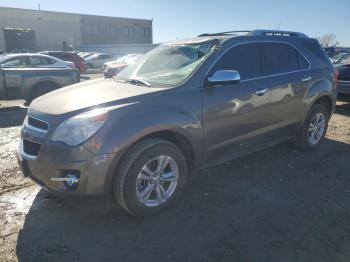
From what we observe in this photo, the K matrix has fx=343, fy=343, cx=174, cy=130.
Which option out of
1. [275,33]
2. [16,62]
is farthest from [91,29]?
[275,33]

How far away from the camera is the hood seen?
3330mm

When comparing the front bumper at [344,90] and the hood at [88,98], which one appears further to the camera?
the front bumper at [344,90]

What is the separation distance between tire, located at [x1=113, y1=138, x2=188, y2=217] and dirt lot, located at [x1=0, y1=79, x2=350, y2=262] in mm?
164

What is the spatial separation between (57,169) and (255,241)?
1944 millimetres

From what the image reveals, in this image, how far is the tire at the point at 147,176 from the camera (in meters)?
3.27

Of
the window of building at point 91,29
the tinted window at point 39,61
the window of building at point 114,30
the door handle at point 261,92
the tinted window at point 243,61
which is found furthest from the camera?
the window of building at point 114,30

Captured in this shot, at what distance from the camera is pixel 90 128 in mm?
3080

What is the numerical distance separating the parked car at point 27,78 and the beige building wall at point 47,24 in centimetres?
3771

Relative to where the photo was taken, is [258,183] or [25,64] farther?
[25,64]

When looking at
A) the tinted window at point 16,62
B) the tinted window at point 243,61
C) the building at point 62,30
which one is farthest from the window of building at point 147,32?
the tinted window at point 243,61

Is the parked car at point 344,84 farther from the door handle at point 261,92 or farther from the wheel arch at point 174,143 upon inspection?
the wheel arch at point 174,143

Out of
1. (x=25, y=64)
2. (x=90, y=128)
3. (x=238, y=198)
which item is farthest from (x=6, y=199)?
(x=25, y=64)

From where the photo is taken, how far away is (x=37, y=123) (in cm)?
344

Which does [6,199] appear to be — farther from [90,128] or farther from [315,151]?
[315,151]
